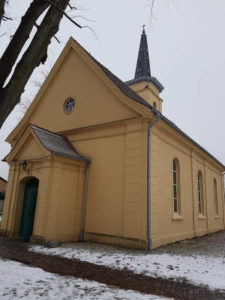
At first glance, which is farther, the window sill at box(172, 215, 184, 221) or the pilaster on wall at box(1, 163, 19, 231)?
the window sill at box(172, 215, 184, 221)

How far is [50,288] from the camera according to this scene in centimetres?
451

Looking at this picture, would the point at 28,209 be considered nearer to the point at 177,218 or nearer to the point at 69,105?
the point at 69,105

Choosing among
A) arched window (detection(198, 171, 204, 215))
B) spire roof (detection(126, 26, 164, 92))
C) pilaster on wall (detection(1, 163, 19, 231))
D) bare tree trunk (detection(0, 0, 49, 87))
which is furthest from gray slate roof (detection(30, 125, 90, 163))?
spire roof (detection(126, 26, 164, 92))

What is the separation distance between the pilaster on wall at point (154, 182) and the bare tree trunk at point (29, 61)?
640cm

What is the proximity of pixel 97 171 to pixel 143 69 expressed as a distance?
1406 cm

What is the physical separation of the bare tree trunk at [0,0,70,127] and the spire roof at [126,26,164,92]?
55.1 ft

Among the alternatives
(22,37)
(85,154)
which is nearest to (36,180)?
(85,154)

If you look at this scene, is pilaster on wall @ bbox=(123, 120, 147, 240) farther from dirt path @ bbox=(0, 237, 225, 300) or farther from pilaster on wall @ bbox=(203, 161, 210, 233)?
pilaster on wall @ bbox=(203, 161, 210, 233)

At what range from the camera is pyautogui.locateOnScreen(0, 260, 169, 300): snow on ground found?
4168mm

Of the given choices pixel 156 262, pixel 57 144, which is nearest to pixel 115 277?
pixel 156 262

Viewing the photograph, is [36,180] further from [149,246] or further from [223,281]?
[223,281]

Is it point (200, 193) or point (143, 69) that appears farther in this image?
point (143, 69)

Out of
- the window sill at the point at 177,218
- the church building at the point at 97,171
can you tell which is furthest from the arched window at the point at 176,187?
the window sill at the point at 177,218

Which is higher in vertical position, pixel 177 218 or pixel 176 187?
pixel 176 187
